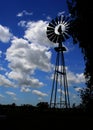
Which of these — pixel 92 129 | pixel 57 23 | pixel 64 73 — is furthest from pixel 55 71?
pixel 92 129

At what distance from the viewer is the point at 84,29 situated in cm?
1639

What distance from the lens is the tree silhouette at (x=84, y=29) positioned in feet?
52.8

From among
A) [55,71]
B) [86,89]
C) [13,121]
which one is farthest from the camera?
[55,71]

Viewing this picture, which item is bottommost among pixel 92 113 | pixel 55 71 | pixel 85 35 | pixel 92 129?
pixel 92 129

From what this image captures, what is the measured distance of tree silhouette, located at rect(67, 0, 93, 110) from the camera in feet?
52.8

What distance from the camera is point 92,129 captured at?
52.6 feet

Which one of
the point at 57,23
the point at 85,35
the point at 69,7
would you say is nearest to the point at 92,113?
the point at 85,35

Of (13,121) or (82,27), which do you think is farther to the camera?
(13,121)

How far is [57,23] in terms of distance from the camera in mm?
28547

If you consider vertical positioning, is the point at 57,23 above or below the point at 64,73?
above

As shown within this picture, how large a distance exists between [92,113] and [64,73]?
816 cm

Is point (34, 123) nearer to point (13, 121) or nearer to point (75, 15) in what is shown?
point (13, 121)

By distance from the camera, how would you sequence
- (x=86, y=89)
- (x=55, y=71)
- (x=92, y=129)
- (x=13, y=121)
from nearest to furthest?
(x=92, y=129) → (x=13, y=121) → (x=86, y=89) → (x=55, y=71)

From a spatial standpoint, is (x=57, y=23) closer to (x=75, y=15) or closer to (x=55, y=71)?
(x=55, y=71)
